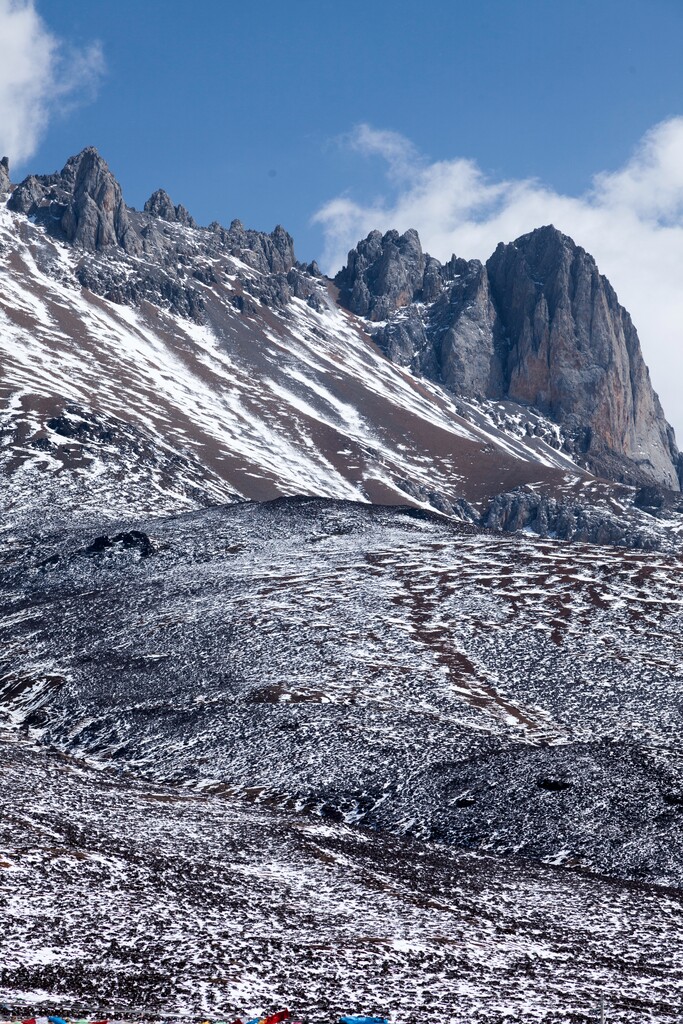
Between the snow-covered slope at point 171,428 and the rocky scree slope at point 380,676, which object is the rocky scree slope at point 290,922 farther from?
the snow-covered slope at point 171,428

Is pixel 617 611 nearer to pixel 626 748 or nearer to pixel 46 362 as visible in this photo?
pixel 626 748

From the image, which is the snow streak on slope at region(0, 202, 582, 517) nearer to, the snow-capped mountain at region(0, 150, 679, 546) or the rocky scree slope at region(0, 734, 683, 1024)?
the snow-capped mountain at region(0, 150, 679, 546)

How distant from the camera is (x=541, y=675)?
150ft

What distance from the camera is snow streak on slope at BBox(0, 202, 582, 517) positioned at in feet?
307

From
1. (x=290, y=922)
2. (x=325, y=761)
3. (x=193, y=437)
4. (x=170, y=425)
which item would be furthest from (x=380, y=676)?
(x=170, y=425)

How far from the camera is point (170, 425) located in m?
134

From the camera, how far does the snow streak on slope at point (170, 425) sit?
93.7 m

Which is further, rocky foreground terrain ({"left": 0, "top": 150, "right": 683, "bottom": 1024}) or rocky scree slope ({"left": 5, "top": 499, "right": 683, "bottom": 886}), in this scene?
rocky scree slope ({"left": 5, "top": 499, "right": 683, "bottom": 886})

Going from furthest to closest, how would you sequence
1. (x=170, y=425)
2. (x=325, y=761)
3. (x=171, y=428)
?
(x=170, y=425) → (x=171, y=428) → (x=325, y=761)

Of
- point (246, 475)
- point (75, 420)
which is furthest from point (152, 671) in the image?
point (246, 475)

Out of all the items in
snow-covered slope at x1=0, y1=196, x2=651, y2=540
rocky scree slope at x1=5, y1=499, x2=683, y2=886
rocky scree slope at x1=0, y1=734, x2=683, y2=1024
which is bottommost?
rocky scree slope at x1=0, y1=734, x2=683, y2=1024

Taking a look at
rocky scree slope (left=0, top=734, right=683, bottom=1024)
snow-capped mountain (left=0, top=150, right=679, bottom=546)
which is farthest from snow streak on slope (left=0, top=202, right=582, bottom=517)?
rocky scree slope (left=0, top=734, right=683, bottom=1024)

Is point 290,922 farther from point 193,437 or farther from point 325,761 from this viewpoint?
point 193,437

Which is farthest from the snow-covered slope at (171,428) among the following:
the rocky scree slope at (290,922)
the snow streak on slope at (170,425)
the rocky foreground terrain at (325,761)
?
the rocky scree slope at (290,922)
